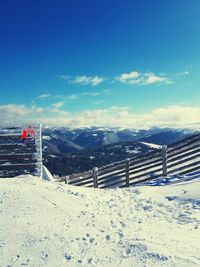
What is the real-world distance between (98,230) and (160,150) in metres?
11.0

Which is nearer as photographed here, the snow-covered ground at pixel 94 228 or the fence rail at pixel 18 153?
the snow-covered ground at pixel 94 228

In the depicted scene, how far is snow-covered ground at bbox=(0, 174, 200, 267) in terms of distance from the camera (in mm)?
7343

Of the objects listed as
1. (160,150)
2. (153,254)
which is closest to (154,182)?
(160,150)

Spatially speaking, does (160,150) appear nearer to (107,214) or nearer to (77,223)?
(107,214)

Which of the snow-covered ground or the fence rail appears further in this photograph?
the fence rail

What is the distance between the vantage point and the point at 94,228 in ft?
29.6

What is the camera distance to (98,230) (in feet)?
29.2

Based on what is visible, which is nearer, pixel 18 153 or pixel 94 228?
pixel 94 228

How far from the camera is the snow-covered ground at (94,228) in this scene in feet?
24.1

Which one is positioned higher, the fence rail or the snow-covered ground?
the fence rail

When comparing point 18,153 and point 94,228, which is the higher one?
point 18,153

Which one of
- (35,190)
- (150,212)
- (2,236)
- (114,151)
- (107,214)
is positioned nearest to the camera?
(2,236)

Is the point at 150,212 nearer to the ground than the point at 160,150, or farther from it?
nearer to the ground

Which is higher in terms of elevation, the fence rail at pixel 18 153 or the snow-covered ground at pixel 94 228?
the fence rail at pixel 18 153
